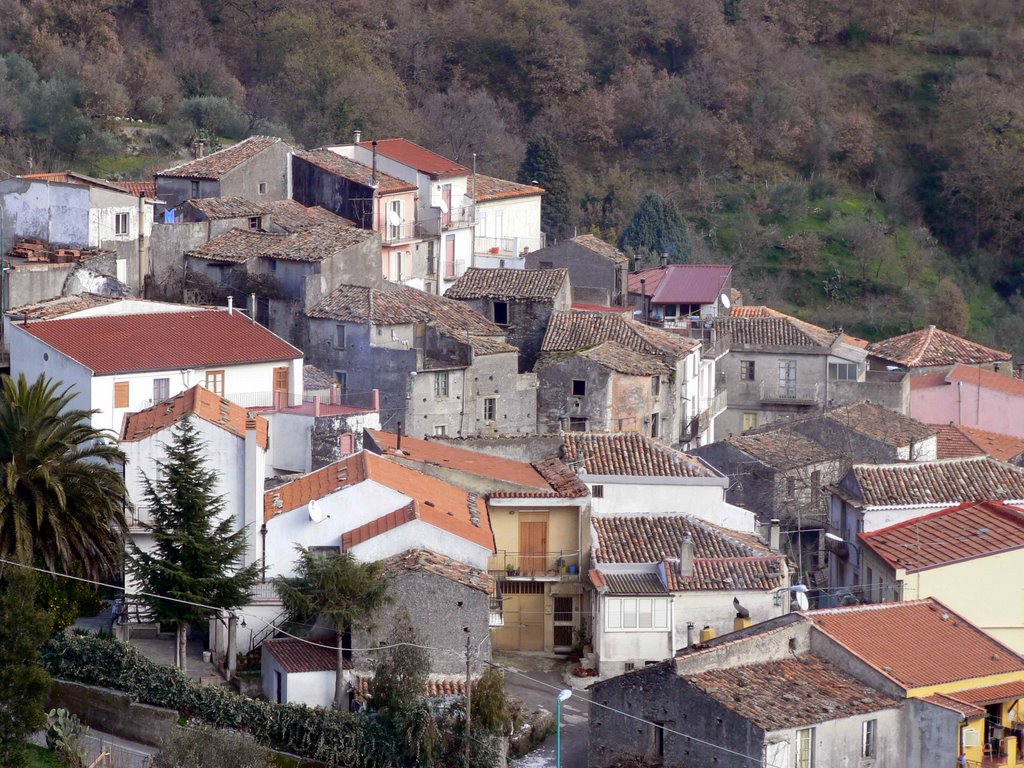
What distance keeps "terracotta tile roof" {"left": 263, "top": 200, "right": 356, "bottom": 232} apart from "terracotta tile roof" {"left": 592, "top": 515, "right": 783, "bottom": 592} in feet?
59.4

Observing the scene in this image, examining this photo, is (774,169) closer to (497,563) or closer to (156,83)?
(156,83)

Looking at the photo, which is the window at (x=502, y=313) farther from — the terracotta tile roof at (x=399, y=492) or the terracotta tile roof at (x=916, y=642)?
the terracotta tile roof at (x=916, y=642)

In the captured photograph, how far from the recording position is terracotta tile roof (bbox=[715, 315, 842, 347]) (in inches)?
2254

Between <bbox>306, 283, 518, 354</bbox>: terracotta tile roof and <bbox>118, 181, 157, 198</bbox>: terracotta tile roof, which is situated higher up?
<bbox>118, 181, 157, 198</bbox>: terracotta tile roof

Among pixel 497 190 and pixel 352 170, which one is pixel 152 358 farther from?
pixel 497 190

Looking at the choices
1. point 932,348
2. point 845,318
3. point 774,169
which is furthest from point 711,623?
point 774,169

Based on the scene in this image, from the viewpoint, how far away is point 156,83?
79188 mm

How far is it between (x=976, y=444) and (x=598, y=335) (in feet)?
33.5

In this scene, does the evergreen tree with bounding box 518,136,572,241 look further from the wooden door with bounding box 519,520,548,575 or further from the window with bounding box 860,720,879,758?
the window with bounding box 860,720,879,758

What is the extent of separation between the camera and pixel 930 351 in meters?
60.2

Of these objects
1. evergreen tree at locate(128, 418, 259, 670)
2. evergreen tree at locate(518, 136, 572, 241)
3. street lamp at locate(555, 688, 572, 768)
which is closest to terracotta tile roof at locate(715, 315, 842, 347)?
evergreen tree at locate(518, 136, 572, 241)

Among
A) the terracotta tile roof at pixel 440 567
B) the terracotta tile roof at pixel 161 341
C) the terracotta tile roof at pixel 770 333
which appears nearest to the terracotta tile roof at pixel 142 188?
the terracotta tile roof at pixel 161 341

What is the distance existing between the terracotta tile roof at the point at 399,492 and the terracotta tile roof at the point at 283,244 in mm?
13110

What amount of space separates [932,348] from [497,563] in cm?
2652
